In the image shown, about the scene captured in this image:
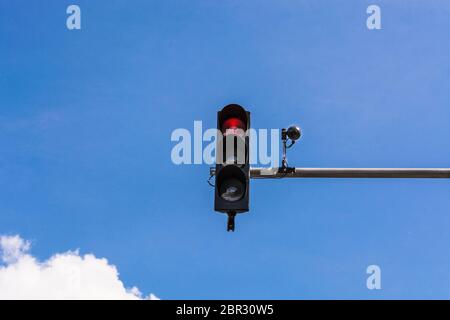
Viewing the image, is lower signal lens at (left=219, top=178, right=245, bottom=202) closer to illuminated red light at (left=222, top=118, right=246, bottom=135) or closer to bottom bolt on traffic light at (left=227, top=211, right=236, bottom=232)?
bottom bolt on traffic light at (left=227, top=211, right=236, bottom=232)

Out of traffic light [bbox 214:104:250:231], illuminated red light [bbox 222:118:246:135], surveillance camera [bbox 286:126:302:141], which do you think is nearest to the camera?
traffic light [bbox 214:104:250:231]

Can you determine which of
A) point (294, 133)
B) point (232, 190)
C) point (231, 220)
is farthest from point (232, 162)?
point (294, 133)

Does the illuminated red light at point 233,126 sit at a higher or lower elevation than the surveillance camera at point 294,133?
lower

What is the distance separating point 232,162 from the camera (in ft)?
13.1

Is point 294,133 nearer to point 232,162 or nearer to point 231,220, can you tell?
point 232,162

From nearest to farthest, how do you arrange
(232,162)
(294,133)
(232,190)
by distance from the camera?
(232,190) < (232,162) < (294,133)

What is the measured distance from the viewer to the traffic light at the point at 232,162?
3.84m

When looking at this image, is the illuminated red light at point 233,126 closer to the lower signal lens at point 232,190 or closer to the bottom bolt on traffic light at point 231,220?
the lower signal lens at point 232,190

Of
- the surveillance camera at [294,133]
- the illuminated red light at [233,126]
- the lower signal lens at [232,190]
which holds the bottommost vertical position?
the lower signal lens at [232,190]

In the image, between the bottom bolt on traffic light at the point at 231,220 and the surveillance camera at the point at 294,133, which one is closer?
the bottom bolt on traffic light at the point at 231,220

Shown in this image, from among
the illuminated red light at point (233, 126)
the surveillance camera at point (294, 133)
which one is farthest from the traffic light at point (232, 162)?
the surveillance camera at point (294, 133)

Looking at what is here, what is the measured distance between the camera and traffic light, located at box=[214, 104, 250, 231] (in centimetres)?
384

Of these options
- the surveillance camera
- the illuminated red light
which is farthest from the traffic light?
the surveillance camera
